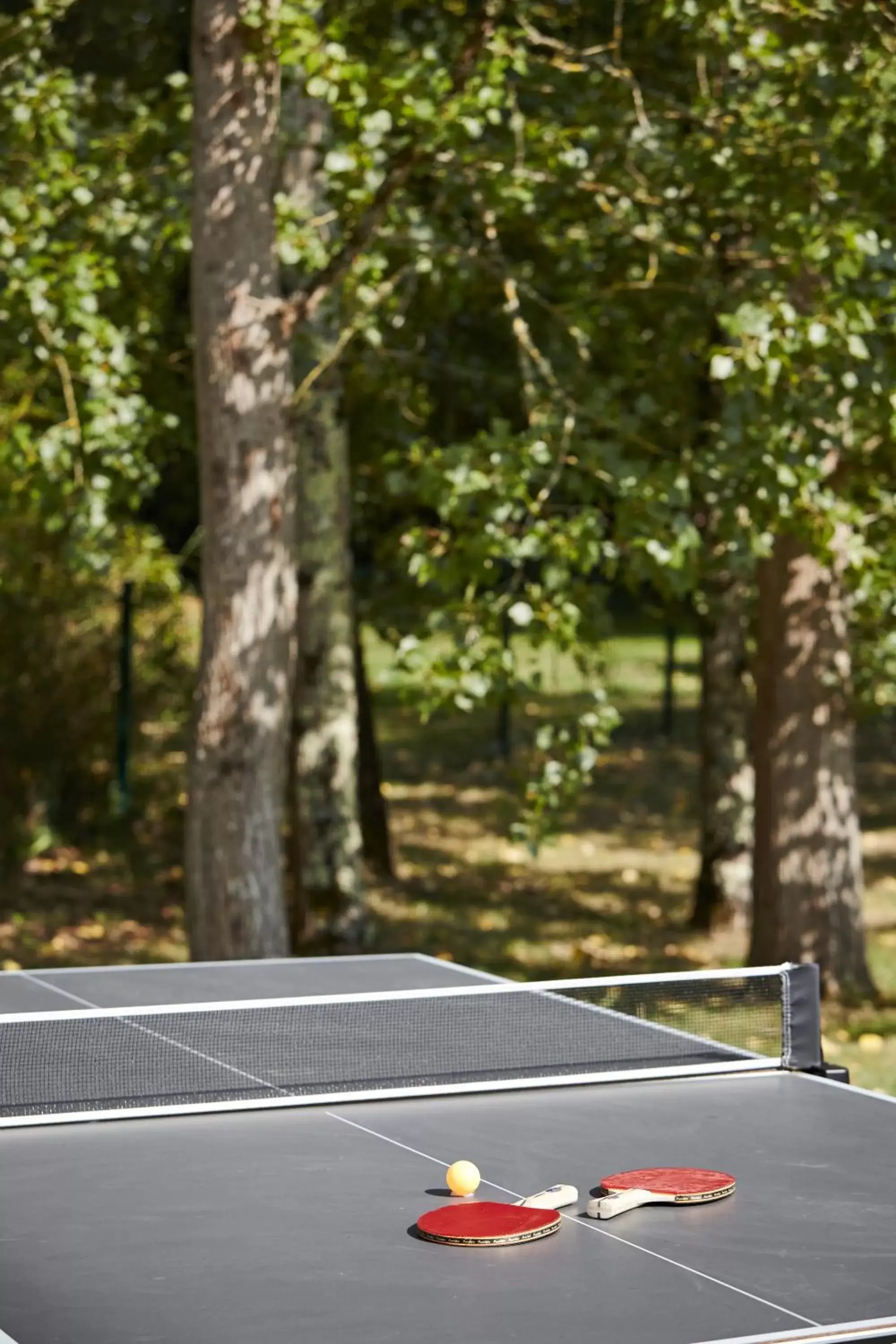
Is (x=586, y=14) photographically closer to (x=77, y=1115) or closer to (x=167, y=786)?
(x=167, y=786)

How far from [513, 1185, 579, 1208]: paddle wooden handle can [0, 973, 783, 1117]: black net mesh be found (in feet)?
3.63

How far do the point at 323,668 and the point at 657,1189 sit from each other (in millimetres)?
8627

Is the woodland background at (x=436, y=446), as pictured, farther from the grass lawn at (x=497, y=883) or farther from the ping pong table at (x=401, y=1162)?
the ping pong table at (x=401, y=1162)

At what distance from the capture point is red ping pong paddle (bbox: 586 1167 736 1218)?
3045 mm

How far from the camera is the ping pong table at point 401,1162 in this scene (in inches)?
100

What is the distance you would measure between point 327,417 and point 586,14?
110 inches

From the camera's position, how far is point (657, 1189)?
3135mm

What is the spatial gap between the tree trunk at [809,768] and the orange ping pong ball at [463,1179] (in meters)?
7.48

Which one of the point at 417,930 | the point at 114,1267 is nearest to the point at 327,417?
the point at 417,930

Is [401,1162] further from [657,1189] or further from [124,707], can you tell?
[124,707]

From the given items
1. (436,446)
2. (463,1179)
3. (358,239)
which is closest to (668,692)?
(436,446)

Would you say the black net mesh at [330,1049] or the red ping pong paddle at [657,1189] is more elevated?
the red ping pong paddle at [657,1189]

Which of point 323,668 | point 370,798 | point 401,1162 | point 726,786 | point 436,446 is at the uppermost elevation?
point 436,446

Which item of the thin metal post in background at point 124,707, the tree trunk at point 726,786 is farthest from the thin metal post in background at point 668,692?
the tree trunk at point 726,786
